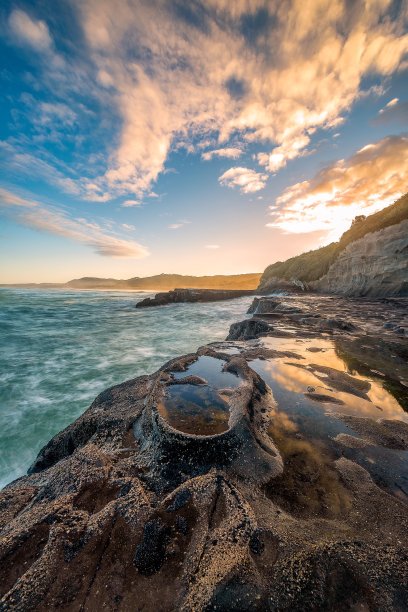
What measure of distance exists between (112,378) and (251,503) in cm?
832

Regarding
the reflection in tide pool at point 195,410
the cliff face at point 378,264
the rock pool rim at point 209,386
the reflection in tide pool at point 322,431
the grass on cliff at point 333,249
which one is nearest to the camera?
the reflection in tide pool at point 322,431

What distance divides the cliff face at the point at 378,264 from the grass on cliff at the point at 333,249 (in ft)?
11.5

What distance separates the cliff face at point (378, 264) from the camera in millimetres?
20009

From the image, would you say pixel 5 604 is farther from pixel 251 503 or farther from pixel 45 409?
pixel 45 409

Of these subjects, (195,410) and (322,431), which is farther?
(195,410)

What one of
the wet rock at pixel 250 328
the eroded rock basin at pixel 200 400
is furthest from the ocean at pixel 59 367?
the eroded rock basin at pixel 200 400

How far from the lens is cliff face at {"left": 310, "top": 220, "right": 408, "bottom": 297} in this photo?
788 inches

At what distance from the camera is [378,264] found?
2216 cm

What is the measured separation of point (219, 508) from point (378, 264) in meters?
26.5

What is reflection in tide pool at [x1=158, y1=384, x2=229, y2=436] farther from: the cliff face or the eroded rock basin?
the cliff face

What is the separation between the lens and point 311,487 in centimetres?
218

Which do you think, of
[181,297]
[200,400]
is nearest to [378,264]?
[200,400]

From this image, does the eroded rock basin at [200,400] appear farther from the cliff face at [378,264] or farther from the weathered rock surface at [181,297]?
the weathered rock surface at [181,297]

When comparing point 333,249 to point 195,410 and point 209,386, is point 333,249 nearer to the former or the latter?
point 209,386
